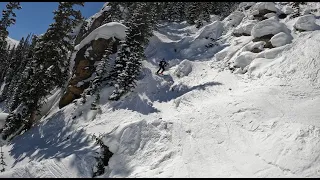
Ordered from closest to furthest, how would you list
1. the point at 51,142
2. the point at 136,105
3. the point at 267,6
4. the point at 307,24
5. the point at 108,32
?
the point at 51,142
the point at 136,105
the point at 307,24
the point at 108,32
the point at 267,6

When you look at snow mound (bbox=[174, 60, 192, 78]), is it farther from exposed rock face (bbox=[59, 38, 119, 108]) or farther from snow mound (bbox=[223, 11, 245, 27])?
snow mound (bbox=[223, 11, 245, 27])

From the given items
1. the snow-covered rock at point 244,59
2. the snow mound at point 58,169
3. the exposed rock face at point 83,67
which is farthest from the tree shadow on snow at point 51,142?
the snow-covered rock at point 244,59

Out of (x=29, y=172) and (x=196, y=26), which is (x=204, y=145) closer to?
(x=29, y=172)

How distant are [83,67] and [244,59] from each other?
51.1 feet

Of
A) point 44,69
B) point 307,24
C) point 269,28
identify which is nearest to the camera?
point 44,69

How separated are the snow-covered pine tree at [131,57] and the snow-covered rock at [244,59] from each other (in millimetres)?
8678

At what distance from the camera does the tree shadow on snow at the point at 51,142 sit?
1526cm

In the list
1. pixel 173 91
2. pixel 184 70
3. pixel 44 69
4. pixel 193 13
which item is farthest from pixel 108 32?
pixel 193 13

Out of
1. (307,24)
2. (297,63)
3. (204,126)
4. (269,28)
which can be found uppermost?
(269,28)

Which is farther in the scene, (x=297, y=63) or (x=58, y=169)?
(x=297, y=63)

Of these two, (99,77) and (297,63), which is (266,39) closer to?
(297,63)

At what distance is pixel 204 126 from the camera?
1412 cm

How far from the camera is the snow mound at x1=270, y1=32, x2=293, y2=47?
21.6 metres

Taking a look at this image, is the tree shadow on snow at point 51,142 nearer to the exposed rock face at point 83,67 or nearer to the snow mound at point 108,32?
the exposed rock face at point 83,67
